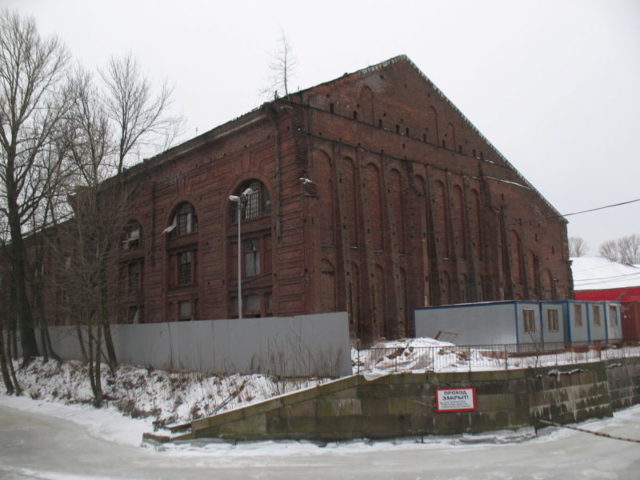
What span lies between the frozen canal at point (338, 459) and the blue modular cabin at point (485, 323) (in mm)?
7226

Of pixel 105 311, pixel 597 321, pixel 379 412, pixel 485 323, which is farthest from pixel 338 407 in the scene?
pixel 597 321

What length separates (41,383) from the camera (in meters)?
28.9

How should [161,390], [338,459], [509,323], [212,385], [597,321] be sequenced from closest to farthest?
[338,459] < [212,385] < [161,390] < [509,323] < [597,321]

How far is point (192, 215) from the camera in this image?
33.8 metres

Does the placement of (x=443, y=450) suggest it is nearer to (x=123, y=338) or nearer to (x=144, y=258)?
(x=123, y=338)

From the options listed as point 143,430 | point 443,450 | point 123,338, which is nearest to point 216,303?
point 123,338

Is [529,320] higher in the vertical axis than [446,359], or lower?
higher

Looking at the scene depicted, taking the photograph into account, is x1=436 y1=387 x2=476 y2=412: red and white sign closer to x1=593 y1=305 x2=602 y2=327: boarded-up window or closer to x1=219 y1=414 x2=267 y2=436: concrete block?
x1=219 y1=414 x2=267 y2=436: concrete block

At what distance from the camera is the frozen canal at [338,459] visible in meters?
13.6

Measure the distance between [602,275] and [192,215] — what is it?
5153 centimetres

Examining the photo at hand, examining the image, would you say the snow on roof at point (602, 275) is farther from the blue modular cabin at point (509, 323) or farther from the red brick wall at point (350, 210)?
the blue modular cabin at point (509, 323)

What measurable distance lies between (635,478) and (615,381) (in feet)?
35.4

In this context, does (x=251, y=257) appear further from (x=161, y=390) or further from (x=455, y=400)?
(x=455, y=400)

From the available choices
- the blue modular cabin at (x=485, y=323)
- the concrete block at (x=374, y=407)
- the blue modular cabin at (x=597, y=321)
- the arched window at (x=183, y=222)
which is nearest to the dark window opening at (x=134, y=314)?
the arched window at (x=183, y=222)
